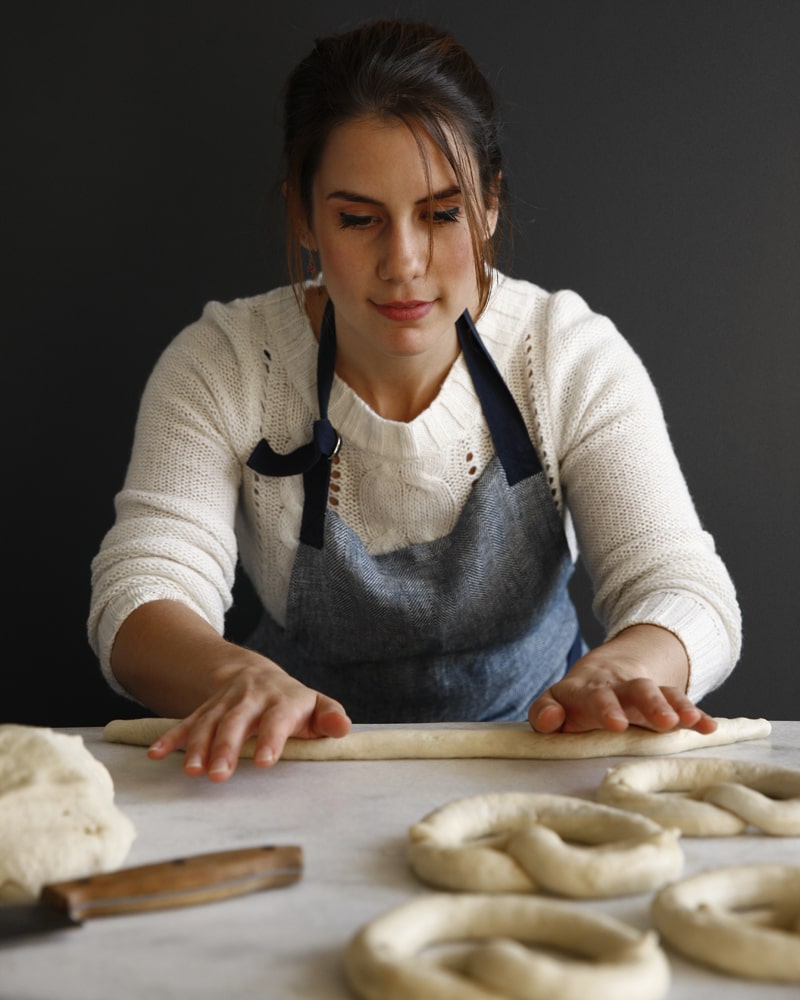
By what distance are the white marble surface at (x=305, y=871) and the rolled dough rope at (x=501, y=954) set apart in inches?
1.2

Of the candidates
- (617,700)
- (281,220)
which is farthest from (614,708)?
(281,220)

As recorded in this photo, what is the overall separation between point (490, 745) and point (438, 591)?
1.67 feet

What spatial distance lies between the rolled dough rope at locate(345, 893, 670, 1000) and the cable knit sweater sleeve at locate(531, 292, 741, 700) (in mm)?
681

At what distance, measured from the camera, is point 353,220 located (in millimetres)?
1466

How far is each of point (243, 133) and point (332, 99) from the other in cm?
56

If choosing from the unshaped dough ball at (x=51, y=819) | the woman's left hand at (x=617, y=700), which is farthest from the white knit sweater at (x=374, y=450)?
the unshaped dough ball at (x=51, y=819)

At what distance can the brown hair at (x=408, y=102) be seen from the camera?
1435 millimetres

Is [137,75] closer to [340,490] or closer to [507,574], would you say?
[340,490]

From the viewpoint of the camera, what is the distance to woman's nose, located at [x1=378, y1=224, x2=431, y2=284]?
1417 mm

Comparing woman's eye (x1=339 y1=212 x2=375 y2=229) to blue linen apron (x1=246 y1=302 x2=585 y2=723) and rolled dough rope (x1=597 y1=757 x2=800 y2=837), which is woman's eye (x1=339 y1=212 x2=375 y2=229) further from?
rolled dough rope (x1=597 y1=757 x2=800 y2=837)

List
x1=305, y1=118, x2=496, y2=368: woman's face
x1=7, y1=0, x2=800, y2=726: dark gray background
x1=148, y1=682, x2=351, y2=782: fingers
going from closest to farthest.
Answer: x1=148, y1=682, x2=351, y2=782: fingers
x1=305, y1=118, x2=496, y2=368: woman's face
x1=7, y1=0, x2=800, y2=726: dark gray background

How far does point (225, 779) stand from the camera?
40.3 inches

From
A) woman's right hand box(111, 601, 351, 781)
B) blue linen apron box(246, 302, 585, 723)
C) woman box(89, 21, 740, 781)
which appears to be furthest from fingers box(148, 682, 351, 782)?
blue linen apron box(246, 302, 585, 723)

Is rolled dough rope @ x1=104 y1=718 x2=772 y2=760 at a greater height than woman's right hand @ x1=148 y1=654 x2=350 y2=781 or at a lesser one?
lesser
